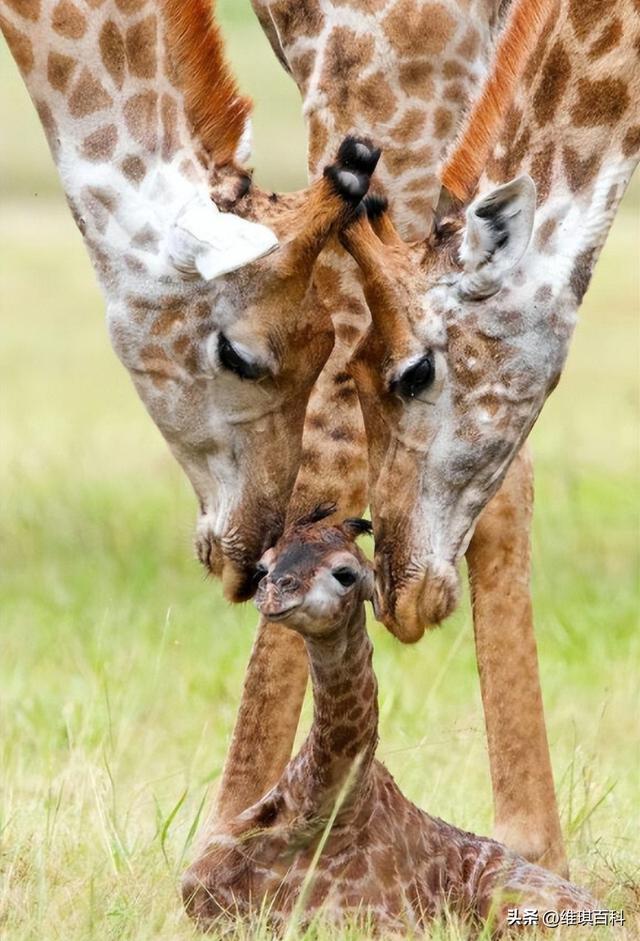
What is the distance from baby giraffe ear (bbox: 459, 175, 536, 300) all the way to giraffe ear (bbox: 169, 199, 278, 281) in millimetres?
437

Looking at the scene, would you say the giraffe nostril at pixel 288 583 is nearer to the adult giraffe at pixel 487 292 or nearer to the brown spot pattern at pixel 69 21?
the adult giraffe at pixel 487 292

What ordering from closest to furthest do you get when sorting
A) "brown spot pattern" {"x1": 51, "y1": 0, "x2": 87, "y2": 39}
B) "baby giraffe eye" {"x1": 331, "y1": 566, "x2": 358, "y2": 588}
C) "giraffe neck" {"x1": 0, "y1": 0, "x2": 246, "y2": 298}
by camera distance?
1. "baby giraffe eye" {"x1": 331, "y1": 566, "x2": 358, "y2": 588}
2. "giraffe neck" {"x1": 0, "y1": 0, "x2": 246, "y2": 298}
3. "brown spot pattern" {"x1": 51, "y1": 0, "x2": 87, "y2": 39}

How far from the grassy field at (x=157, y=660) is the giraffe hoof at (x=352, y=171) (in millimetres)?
1459

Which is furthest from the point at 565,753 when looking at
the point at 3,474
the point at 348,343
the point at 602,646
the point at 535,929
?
the point at 3,474

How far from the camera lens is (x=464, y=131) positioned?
5.07 metres

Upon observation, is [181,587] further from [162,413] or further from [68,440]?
[162,413]

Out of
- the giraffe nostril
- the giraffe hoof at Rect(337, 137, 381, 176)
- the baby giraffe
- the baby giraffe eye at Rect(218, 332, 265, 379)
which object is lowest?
the baby giraffe

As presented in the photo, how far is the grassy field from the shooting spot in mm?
5105

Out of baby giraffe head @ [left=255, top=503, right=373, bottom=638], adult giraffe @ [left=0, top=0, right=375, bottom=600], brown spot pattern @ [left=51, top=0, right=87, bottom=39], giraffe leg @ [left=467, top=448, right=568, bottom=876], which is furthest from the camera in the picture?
giraffe leg @ [left=467, top=448, right=568, bottom=876]

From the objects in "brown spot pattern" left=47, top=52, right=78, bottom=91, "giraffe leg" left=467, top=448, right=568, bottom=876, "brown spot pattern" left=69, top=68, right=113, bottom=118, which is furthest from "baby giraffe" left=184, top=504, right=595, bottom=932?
"brown spot pattern" left=47, top=52, right=78, bottom=91

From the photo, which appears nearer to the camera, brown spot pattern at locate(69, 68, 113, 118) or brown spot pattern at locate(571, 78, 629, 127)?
brown spot pattern at locate(571, 78, 629, 127)

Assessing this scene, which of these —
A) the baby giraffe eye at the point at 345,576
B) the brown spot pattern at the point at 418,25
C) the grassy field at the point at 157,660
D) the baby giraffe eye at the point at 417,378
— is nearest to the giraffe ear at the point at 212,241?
the baby giraffe eye at the point at 417,378

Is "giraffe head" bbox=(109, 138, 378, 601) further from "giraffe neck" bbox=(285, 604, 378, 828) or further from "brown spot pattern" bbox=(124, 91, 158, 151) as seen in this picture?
"giraffe neck" bbox=(285, 604, 378, 828)

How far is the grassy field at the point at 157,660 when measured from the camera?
511 cm
